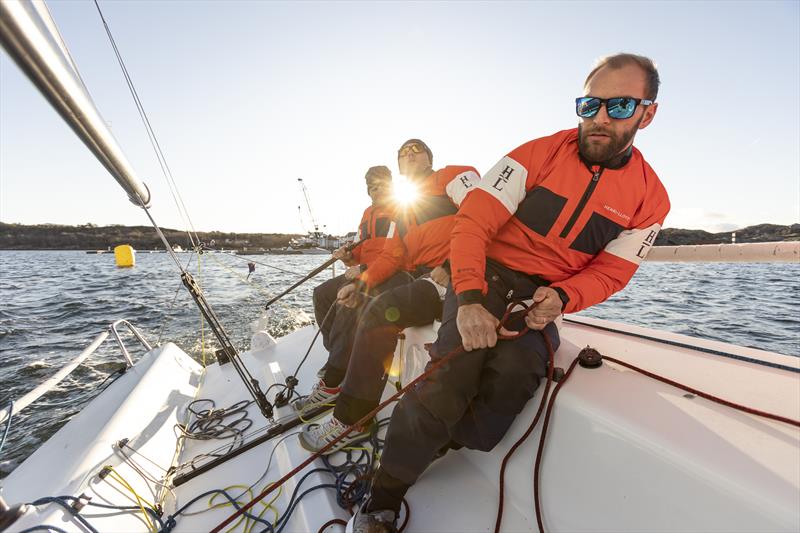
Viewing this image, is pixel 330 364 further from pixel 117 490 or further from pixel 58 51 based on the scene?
pixel 58 51

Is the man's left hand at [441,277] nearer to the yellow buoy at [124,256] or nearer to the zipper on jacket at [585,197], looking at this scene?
the zipper on jacket at [585,197]

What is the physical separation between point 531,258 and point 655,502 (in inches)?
32.9

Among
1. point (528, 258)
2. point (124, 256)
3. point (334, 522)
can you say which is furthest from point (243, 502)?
point (124, 256)

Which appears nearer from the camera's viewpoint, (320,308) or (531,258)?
(531,258)

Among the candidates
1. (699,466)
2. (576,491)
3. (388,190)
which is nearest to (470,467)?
(576,491)

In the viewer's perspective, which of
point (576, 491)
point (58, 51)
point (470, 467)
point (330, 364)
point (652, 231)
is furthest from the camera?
point (330, 364)

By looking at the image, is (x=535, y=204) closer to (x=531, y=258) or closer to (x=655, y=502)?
(x=531, y=258)

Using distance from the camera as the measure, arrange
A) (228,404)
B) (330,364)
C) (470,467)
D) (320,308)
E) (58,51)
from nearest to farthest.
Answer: (58,51), (470,467), (330,364), (228,404), (320,308)

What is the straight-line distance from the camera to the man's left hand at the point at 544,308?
45.8 inches

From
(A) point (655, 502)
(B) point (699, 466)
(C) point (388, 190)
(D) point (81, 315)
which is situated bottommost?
(D) point (81, 315)

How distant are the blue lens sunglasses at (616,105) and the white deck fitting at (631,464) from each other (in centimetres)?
93

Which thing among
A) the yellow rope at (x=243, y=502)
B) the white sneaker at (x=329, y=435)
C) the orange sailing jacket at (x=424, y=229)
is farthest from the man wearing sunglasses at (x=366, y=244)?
the yellow rope at (x=243, y=502)

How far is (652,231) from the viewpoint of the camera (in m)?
1.34

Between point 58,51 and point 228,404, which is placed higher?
point 58,51
